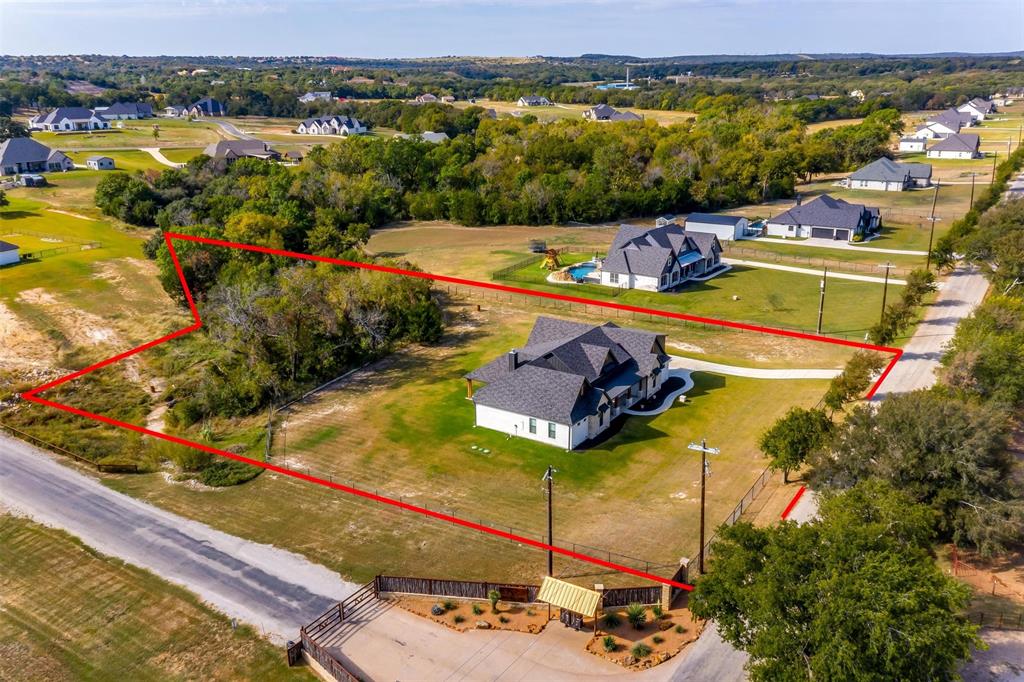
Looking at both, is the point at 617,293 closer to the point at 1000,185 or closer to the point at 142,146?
the point at 1000,185

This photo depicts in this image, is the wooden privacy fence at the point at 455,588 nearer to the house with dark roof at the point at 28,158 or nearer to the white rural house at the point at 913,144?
the house with dark roof at the point at 28,158

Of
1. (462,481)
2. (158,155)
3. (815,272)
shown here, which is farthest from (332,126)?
(462,481)

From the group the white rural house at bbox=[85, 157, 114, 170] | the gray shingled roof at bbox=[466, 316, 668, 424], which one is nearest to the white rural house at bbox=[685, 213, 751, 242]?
the gray shingled roof at bbox=[466, 316, 668, 424]

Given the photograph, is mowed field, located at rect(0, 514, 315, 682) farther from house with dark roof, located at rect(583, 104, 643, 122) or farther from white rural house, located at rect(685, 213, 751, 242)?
house with dark roof, located at rect(583, 104, 643, 122)

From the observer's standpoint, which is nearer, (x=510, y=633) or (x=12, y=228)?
(x=510, y=633)

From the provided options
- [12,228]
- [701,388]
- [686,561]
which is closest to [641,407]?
[701,388]
